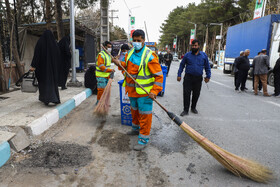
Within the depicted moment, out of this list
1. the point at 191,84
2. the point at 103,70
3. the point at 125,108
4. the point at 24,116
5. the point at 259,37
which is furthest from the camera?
the point at 259,37

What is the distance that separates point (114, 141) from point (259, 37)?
36.8 ft

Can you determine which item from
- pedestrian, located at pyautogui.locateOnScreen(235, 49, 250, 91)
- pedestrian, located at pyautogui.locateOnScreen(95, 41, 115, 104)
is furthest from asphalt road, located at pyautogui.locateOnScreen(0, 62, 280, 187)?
pedestrian, located at pyautogui.locateOnScreen(235, 49, 250, 91)

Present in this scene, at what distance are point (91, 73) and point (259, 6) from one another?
1663 cm

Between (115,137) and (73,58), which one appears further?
(73,58)

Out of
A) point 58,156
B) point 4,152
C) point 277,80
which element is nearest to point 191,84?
point 58,156

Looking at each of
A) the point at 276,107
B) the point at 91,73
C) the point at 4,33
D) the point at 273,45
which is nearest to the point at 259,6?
the point at 273,45

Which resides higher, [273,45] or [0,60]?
[273,45]

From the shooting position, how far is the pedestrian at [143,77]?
3047mm

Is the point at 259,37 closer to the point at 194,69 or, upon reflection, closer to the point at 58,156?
the point at 194,69

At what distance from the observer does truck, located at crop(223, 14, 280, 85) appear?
10305 millimetres

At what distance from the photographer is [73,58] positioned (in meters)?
7.66

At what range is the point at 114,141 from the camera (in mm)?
3426

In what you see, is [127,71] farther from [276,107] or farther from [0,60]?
[276,107]

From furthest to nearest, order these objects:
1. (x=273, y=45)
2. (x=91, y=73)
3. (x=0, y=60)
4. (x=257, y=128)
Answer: (x=273, y=45) < (x=91, y=73) < (x=0, y=60) < (x=257, y=128)
